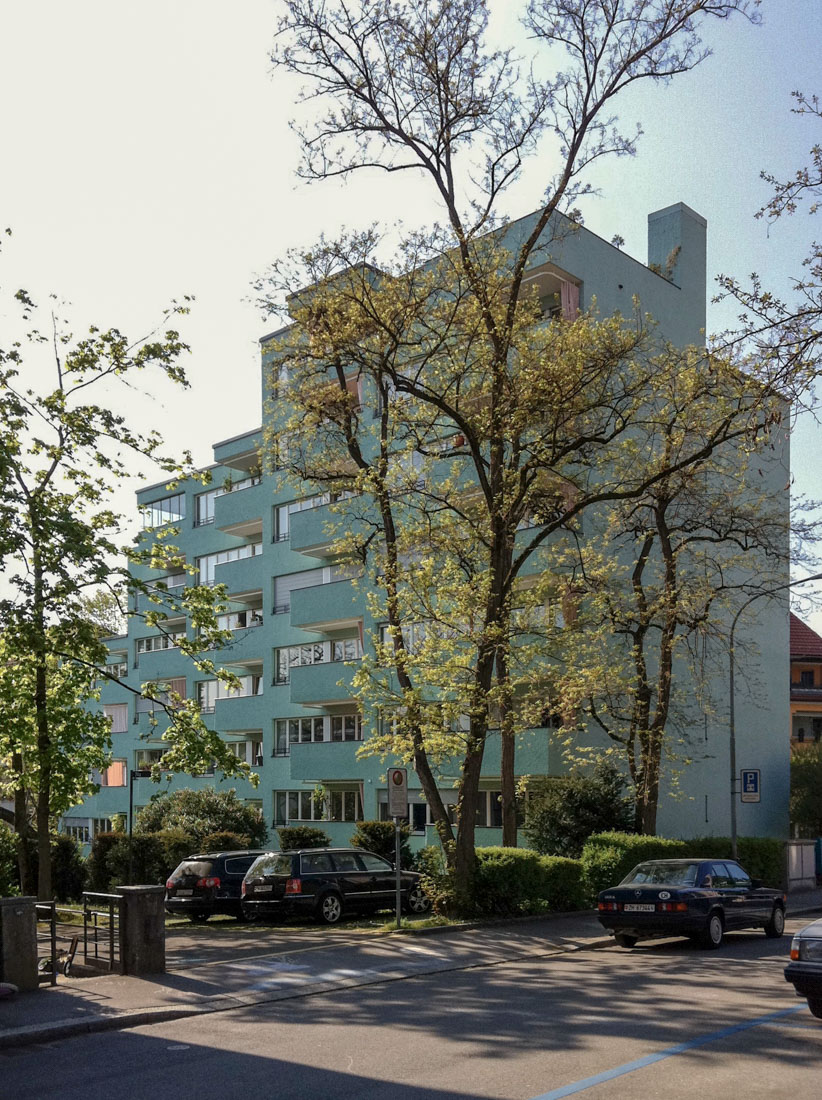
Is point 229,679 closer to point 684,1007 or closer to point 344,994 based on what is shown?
point 344,994

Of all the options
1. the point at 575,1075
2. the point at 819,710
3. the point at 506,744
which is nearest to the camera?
the point at 575,1075

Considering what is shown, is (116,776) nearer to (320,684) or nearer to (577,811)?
(320,684)

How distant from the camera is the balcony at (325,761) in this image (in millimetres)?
38438

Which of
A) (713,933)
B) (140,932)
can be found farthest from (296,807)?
(140,932)

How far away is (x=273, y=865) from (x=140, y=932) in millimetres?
8773

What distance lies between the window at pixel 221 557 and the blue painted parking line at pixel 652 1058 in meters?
39.1

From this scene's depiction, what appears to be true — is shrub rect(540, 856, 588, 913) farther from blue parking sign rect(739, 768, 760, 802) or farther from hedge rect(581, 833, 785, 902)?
blue parking sign rect(739, 768, 760, 802)

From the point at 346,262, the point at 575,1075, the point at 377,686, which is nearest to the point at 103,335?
the point at 346,262

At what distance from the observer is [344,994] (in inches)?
531

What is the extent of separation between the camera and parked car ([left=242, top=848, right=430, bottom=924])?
22.5 m

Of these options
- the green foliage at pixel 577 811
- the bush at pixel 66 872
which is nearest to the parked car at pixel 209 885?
the green foliage at pixel 577 811

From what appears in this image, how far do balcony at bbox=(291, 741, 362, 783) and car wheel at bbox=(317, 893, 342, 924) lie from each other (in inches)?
594

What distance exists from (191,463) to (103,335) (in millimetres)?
2978

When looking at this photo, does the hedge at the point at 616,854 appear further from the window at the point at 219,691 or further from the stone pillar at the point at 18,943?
the window at the point at 219,691
